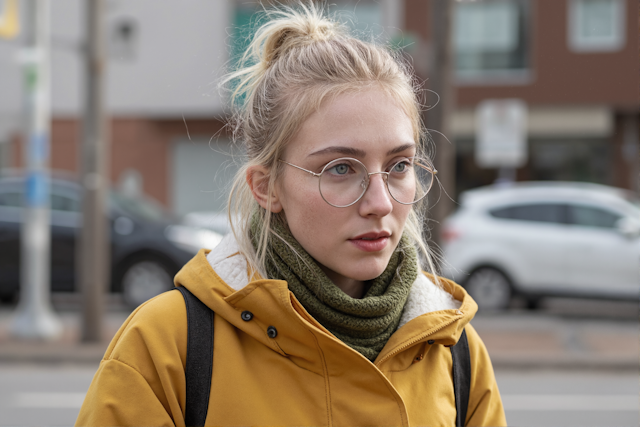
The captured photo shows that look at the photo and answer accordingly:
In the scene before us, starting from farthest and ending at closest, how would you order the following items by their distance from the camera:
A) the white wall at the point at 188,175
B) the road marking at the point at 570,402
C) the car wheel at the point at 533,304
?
the white wall at the point at 188,175
the car wheel at the point at 533,304
the road marking at the point at 570,402

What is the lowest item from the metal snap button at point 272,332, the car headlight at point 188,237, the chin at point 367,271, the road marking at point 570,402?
the road marking at point 570,402

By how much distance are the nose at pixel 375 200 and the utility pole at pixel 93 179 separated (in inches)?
263

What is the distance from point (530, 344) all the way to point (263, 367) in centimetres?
706

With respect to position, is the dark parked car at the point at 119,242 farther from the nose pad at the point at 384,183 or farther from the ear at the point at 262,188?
the nose pad at the point at 384,183

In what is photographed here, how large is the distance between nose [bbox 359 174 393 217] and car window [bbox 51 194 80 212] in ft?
29.0

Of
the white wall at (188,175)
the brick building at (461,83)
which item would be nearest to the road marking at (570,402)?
the brick building at (461,83)

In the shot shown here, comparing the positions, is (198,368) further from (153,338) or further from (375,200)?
(375,200)

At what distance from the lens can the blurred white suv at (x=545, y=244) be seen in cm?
916

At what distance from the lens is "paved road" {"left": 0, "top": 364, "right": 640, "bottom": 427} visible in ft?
18.2

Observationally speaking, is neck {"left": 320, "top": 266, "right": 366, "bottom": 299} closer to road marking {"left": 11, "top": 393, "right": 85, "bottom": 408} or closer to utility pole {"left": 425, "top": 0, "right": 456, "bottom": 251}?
road marking {"left": 11, "top": 393, "right": 85, "bottom": 408}

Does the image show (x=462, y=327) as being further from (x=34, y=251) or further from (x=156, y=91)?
(x=156, y=91)

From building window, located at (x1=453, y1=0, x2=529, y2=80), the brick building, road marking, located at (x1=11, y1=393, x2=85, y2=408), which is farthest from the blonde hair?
building window, located at (x1=453, y1=0, x2=529, y2=80)

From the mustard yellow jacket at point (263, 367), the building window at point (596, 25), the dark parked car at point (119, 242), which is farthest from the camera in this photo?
the building window at point (596, 25)

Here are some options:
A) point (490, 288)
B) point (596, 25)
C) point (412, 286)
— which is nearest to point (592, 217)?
point (490, 288)
